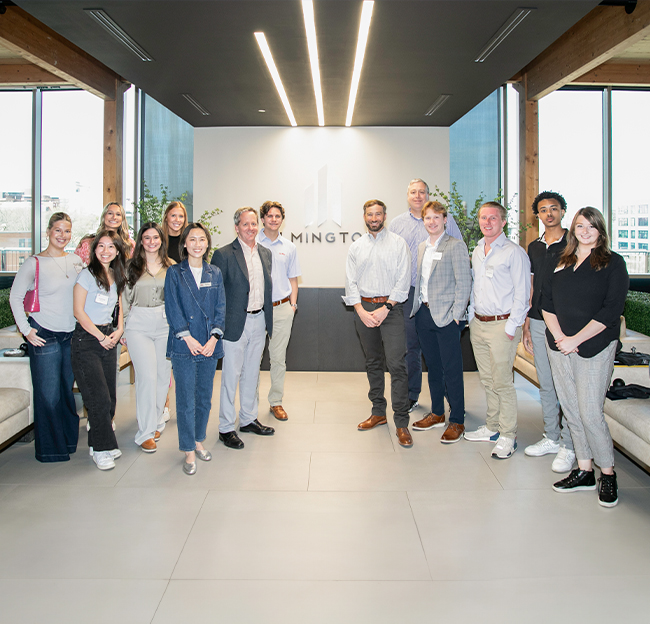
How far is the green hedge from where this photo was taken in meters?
5.72

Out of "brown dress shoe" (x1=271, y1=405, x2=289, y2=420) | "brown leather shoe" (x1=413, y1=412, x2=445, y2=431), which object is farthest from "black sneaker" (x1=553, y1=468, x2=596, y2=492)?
"brown dress shoe" (x1=271, y1=405, x2=289, y2=420)

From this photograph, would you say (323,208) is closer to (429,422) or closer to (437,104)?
(437,104)

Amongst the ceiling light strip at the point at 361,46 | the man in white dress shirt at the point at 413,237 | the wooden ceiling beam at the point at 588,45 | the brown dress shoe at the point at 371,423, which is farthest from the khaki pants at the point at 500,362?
the wooden ceiling beam at the point at 588,45

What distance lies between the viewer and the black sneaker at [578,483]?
131 inches

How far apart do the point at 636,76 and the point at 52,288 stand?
780 centimetres

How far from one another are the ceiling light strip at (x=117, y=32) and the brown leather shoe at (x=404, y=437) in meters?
3.67

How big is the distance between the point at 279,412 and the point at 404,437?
119 cm

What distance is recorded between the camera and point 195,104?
275 inches

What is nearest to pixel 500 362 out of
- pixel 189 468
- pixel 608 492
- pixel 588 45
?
pixel 608 492

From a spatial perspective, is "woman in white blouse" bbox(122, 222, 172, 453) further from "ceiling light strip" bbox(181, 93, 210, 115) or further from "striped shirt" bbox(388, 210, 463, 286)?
"ceiling light strip" bbox(181, 93, 210, 115)

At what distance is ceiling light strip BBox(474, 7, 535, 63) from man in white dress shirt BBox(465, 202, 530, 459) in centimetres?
146

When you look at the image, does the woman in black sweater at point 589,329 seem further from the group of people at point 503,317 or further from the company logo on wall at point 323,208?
the company logo on wall at point 323,208

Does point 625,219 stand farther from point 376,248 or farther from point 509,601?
point 509,601

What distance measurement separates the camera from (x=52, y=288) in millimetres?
3680
